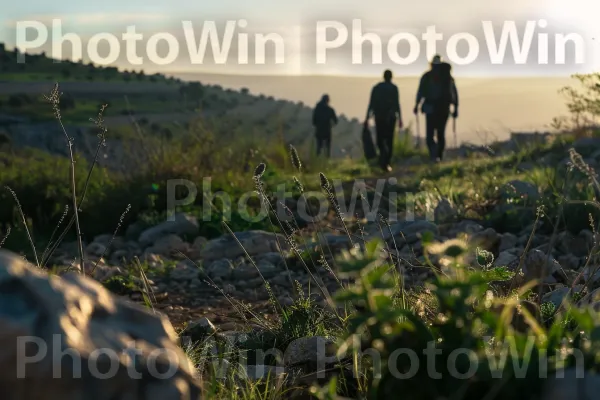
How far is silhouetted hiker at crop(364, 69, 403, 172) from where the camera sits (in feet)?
52.2

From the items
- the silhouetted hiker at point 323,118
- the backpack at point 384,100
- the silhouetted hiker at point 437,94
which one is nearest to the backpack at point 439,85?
the silhouetted hiker at point 437,94

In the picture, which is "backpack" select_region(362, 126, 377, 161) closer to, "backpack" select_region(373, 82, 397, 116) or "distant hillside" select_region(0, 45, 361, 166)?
"backpack" select_region(373, 82, 397, 116)

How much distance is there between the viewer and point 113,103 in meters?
54.6

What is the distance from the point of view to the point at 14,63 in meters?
57.5

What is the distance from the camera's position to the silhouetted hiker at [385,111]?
52.2ft

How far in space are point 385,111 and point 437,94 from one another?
0.95 m

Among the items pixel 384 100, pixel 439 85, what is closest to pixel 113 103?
pixel 384 100

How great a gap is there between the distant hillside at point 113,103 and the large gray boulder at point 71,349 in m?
37.0

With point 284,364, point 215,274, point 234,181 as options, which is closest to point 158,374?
point 284,364

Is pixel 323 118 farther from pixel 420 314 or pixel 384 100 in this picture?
pixel 420 314

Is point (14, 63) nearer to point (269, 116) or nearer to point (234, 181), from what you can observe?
point (269, 116)

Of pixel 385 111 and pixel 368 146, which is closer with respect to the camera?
pixel 385 111

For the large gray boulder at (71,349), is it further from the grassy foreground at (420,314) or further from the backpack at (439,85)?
the backpack at (439,85)

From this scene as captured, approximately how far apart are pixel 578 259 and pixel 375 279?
14.7ft
